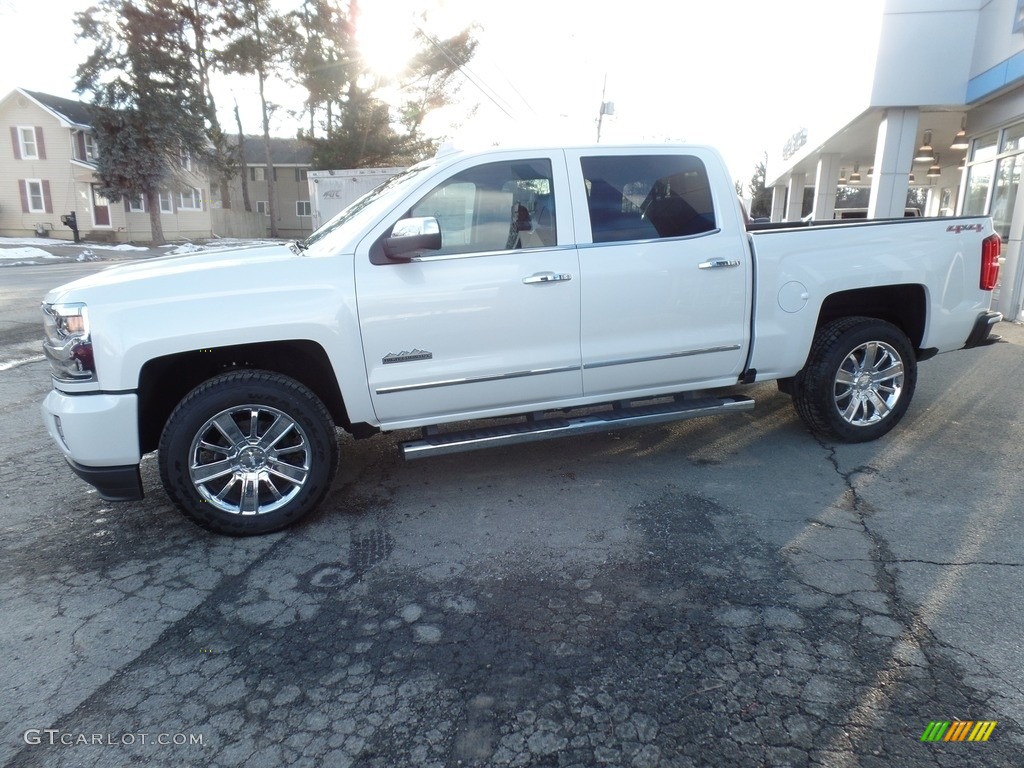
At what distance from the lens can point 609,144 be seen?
14.8 ft

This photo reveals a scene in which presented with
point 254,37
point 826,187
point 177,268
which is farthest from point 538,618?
point 254,37

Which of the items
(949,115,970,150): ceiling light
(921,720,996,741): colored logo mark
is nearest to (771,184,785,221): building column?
(949,115,970,150): ceiling light

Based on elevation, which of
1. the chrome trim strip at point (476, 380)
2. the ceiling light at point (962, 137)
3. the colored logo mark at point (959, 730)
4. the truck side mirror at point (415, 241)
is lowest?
the colored logo mark at point (959, 730)

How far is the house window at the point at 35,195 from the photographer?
37.2 m

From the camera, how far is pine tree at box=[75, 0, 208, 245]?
33.1 meters

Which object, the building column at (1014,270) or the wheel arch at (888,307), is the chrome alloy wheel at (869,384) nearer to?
the wheel arch at (888,307)

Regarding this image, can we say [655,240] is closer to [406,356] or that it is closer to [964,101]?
[406,356]

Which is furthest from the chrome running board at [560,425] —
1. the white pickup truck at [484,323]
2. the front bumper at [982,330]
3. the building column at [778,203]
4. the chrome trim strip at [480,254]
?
the building column at [778,203]

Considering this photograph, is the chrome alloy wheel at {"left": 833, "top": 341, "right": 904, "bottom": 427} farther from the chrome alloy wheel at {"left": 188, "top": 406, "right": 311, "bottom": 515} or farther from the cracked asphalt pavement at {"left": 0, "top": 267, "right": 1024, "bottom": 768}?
the chrome alloy wheel at {"left": 188, "top": 406, "right": 311, "bottom": 515}

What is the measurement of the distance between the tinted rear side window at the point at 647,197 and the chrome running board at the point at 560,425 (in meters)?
1.13

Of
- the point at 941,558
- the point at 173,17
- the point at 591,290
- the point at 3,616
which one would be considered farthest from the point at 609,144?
the point at 173,17

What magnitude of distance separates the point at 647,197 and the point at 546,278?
0.99 m

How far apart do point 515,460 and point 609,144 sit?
2264 millimetres

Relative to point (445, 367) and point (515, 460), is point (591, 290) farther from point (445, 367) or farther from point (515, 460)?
point (515, 460)
